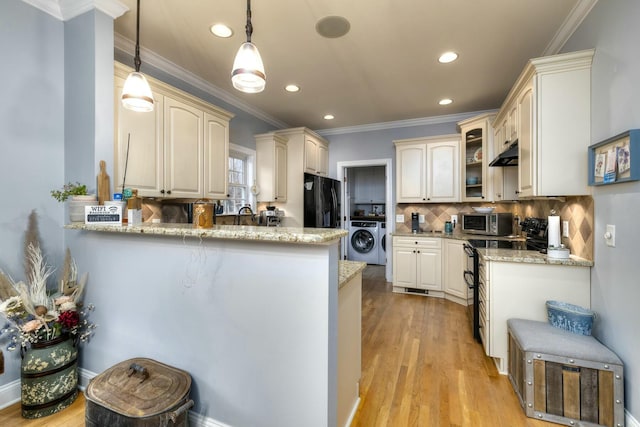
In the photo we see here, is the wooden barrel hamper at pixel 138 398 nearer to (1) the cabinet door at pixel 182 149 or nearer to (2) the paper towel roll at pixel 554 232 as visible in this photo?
(1) the cabinet door at pixel 182 149

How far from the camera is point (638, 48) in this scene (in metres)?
1.47

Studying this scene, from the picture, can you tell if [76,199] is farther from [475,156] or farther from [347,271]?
[475,156]

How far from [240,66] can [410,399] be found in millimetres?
2166

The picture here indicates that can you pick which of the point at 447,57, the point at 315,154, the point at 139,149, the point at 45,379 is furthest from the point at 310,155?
the point at 45,379

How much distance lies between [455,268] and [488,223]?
28.1 inches

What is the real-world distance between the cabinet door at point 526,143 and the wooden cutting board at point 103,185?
9.91ft

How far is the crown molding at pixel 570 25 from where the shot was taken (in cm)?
192

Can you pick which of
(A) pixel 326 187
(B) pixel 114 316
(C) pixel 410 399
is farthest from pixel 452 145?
(B) pixel 114 316

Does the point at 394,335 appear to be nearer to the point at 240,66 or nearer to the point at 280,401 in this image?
the point at 280,401

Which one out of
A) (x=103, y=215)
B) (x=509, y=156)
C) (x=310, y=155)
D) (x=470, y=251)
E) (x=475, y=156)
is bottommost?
(x=470, y=251)

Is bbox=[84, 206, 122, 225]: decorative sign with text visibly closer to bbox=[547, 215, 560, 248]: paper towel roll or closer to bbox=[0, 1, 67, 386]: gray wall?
bbox=[0, 1, 67, 386]: gray wall

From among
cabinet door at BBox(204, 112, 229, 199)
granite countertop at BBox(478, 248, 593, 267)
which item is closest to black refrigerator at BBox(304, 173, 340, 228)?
cabinet door at BBox(204, 112, 229, 199)

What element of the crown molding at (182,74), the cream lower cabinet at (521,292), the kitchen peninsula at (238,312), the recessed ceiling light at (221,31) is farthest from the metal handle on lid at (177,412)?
the crown molding at (182,74)

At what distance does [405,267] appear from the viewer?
4.07 meters
